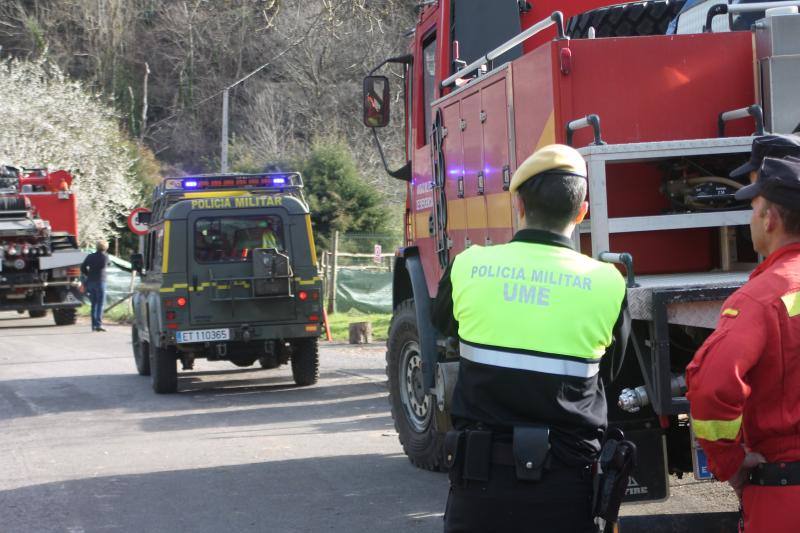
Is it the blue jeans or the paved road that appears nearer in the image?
the paved road

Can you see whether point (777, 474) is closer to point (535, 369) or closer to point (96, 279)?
point (535, 369)

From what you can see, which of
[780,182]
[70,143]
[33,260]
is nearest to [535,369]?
[780,182]

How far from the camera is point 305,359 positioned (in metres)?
12.9

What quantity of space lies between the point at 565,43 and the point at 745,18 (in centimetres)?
130

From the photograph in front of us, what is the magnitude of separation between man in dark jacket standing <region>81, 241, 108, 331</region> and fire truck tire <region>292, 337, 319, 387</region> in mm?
10625

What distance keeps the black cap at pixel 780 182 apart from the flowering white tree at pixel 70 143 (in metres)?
33.7

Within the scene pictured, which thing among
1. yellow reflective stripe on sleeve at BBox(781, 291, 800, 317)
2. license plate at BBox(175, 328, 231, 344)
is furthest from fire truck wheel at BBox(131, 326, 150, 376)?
yellow reflective stripe on sleeve at BBox(781, 291, 800, 317)

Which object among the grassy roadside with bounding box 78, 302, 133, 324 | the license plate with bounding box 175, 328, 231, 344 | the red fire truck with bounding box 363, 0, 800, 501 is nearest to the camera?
the red fire truck with bounding box 363, 0, 800, 501

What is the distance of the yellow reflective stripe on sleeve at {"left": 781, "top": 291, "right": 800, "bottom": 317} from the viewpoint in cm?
290

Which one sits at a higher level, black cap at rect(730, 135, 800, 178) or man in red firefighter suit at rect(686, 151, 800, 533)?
black cap at rect(730, 135, 800, 178)

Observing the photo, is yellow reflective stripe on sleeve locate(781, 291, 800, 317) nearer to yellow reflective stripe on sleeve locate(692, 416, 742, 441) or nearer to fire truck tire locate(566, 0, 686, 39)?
yellow reflective stripe on sleeve locate(692, 416, 742, 441)

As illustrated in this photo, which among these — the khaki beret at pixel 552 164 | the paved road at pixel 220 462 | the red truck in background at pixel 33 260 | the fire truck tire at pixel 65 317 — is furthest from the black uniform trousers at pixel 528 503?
the fire truck tire at pixel 65 317

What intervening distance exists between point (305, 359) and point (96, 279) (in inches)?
430

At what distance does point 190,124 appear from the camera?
52094 mm
